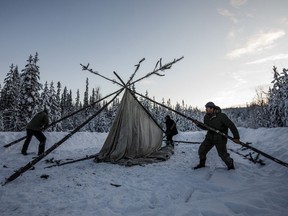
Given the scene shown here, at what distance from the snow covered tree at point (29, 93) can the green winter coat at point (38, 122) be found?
20222 millimetres

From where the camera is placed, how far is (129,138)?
27.0 ft

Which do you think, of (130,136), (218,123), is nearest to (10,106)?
(130,136)

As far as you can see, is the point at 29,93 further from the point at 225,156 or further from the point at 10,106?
the point at 225,156

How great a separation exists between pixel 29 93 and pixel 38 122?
2101 centimetres

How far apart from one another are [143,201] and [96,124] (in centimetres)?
4211

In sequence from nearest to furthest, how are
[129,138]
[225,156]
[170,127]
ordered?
[225,156]
[129,138]
[170,127]

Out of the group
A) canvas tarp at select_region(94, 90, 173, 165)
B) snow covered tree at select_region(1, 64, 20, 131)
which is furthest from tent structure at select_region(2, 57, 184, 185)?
snow covered tree at select_region(1, 64, 20, 131)

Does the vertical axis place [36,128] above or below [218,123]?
below

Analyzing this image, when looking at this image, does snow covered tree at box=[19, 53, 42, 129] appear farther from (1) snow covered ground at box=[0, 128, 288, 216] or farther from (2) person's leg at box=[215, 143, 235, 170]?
(2) person's leg at box=[215, 143, 235, 170]

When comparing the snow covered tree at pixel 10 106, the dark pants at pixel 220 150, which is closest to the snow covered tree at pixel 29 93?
the snow covered tree at pixel 10 106

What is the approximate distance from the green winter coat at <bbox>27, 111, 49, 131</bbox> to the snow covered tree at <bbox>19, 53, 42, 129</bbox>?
20.2 m

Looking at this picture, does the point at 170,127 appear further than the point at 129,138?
Yes

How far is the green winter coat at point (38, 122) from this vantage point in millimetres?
8484

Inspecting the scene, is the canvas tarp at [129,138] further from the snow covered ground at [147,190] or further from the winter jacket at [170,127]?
Answer: the winter jacket at [170,127]
